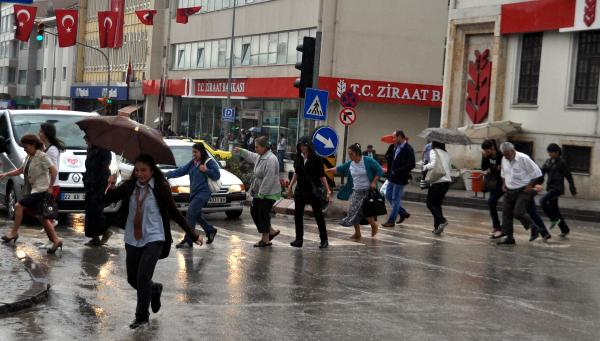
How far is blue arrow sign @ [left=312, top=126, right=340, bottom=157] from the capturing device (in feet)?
63.6

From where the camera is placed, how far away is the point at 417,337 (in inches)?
323

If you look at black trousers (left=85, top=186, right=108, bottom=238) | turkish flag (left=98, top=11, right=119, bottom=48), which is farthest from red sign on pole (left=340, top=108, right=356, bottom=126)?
turkish flag (left=98, top=11, right=119, bottom=48)

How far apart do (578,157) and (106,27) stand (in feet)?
107

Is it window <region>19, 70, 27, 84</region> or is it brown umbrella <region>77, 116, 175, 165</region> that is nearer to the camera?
brown umbrella <region>77, 116, 175, 165</region>

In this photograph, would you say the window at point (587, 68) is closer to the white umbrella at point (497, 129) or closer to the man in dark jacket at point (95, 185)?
the white umbrella at point (497, 129)

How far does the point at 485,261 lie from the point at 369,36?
34373 millimetres

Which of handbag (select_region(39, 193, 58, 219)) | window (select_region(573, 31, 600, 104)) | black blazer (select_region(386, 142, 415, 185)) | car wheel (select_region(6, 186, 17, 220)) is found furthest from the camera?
window (select_region(573, 31, 600, 104))

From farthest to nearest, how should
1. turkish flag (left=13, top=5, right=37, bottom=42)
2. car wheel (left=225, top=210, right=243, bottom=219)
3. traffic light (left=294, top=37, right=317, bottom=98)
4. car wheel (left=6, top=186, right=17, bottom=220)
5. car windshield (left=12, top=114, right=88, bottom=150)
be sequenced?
1. turkish flag (left=13, top=5, right=37, bottom=42)
2. traffic light (left=294, top=37, right=317, bottom=98)
3. car wheel (left=225, top=210, right=243, bottom=219)
4. car windshield (left=12, top=114, right=88, bottom=150)
5. car wheel (left=6, top=186, right=17, bottom=220)

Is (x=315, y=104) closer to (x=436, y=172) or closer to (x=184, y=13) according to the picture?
(x=436, y=172)

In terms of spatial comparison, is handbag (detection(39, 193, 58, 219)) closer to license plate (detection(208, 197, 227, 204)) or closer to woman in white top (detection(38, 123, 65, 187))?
woman in white top (detection(38, 123, 65, 187))

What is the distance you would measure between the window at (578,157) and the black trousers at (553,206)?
40.1ft

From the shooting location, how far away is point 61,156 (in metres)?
16.7

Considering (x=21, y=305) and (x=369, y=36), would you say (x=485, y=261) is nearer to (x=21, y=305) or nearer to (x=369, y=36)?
(x=21, y=305)

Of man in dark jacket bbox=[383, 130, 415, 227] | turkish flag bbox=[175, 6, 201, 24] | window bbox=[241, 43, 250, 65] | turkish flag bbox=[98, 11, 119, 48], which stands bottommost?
man in dark jacket bbox=[383, 130, 415, 227]
